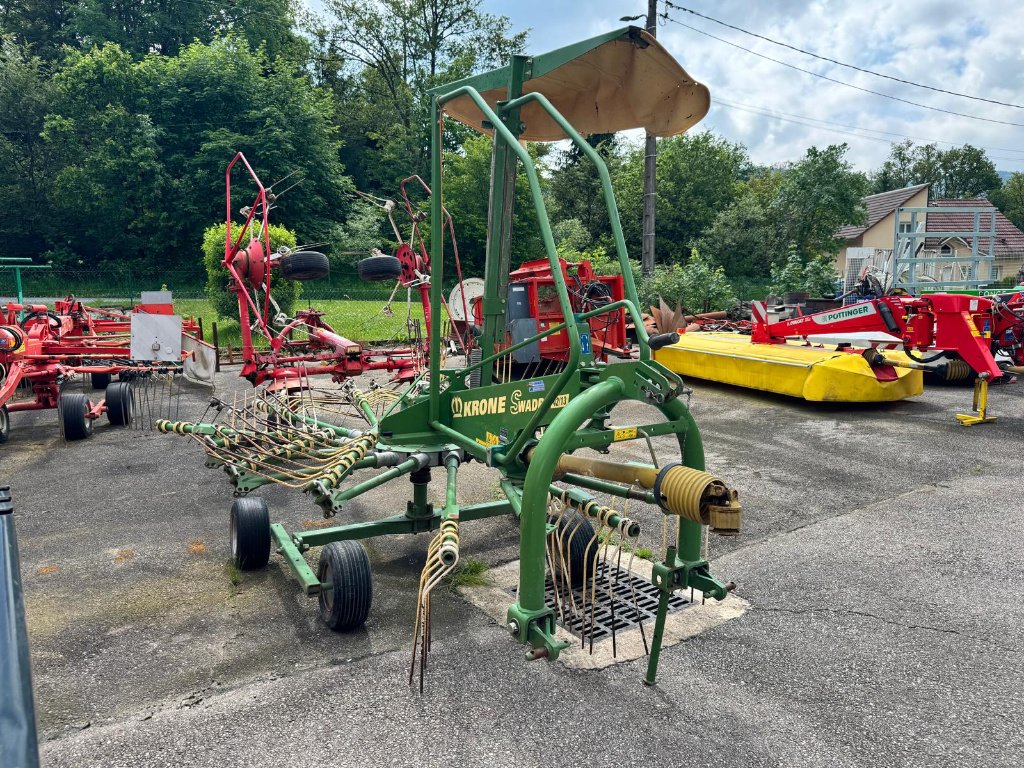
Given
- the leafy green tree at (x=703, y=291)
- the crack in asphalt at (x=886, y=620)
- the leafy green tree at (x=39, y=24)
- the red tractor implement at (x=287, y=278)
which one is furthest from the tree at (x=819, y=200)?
the leafy green tree at (x=39, y=24)

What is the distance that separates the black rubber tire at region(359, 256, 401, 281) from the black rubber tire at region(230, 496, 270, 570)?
2258 mm

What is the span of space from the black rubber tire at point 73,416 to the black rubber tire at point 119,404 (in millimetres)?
602

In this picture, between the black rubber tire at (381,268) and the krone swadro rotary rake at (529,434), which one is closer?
the krone swadro rotary rake at (529,434)

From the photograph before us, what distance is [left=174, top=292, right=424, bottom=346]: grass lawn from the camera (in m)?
17.6

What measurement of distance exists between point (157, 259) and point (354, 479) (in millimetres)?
26127

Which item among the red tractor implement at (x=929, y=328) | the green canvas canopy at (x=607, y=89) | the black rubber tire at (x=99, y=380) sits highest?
the green canvas canopy at (x=607, y=89)

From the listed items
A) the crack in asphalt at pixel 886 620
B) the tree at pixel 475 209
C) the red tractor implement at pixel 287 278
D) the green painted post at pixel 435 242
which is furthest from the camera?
the tree at pixel 475 209

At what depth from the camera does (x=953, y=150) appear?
200ft

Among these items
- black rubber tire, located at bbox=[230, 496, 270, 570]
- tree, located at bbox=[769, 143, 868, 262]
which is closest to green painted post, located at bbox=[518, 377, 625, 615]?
black rubber tire, located at bbox=[230, 496, 270, 570]

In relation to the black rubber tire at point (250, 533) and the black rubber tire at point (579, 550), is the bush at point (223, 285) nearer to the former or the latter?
the black rubber tire at point (250, 533)

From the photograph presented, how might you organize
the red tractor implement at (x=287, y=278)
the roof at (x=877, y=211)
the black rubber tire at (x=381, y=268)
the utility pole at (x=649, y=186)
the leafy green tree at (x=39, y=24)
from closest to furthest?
the black rubber tire at (x=381, y=268)
the red tractor implement at (x=287, y=278)
the utility pole at (x=649, y=186)
the roof at (x=877, y=211)
the leafy green tree at (x=39, y=24)

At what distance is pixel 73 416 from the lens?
8.07 meters

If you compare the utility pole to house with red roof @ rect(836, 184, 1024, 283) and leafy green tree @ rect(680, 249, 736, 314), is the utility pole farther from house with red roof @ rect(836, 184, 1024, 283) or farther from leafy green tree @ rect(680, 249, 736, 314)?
house with red roof @ rect(836, 184, 1024, 283)

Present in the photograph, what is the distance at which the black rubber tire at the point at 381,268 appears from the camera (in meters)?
5.97
